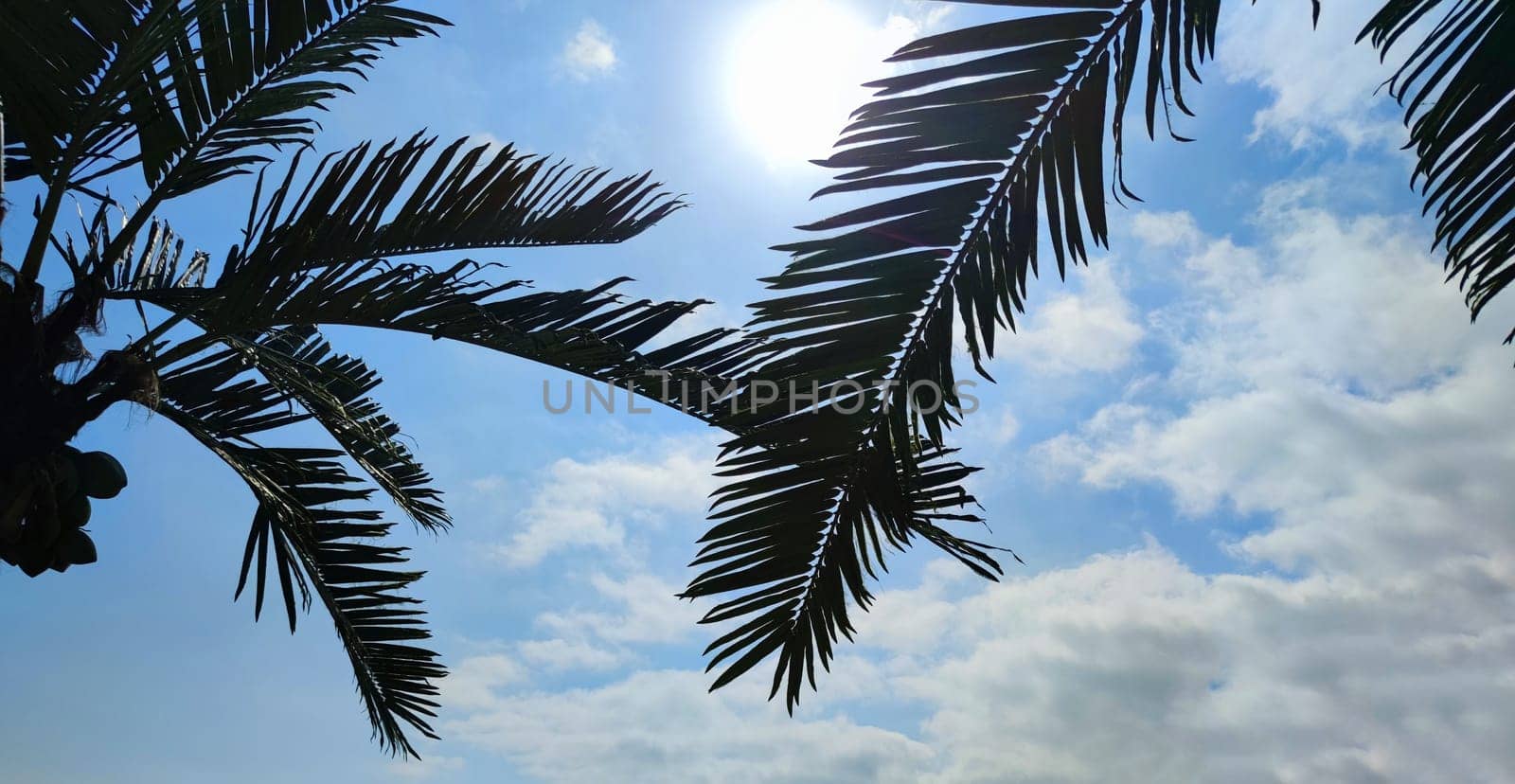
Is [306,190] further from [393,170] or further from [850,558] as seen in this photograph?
[850,558]

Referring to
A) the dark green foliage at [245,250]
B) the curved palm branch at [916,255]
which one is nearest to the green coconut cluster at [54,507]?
the dark green foliage at [245,250]

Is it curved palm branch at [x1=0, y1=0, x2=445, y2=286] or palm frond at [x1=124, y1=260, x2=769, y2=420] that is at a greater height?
curved palm branch at [x1=0, y1=0, x2=445, y2=286]

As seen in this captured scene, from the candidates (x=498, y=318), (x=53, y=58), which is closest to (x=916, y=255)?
(x=498, y=318)

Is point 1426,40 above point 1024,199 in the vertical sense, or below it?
above

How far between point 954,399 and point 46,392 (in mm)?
2954

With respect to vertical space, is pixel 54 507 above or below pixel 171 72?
below

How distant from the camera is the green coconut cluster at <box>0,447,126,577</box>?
3.22 metres

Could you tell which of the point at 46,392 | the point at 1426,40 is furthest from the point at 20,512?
the point at 1426,40

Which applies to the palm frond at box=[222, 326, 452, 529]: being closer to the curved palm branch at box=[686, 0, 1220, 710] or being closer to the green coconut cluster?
the green coconut cluster

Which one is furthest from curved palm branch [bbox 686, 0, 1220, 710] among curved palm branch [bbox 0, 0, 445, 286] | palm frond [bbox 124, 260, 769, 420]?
curved palm branch [bbox 0, 0, 445, 286]

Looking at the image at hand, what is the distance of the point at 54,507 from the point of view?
330 cm

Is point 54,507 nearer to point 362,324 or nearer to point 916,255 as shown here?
point 362,324

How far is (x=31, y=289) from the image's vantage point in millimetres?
3230

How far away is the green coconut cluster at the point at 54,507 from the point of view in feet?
10.6
